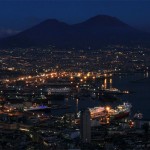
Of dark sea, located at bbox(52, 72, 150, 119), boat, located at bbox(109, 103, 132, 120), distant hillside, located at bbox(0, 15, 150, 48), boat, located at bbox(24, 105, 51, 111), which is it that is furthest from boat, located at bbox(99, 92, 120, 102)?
distant hillside, located at bbox(0, 15, 150, 48)

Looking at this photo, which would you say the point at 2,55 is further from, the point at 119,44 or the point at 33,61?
the point at 119,44

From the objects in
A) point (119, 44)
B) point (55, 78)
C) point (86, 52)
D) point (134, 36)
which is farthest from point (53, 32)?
point (55, 78)

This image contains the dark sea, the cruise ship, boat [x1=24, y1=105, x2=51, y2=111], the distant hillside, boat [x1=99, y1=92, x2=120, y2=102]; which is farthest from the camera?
the distant hillside

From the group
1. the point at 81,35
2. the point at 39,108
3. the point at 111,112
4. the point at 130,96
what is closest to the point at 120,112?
the point at 111,112

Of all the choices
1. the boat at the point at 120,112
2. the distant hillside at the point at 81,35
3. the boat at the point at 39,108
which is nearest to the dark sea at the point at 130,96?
the boat at the point at 120,112

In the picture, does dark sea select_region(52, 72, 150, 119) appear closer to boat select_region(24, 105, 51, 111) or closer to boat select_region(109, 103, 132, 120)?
boat select_region(109, 103, 132, 120)

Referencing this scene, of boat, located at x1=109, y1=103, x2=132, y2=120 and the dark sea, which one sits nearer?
boat, located at x1=109, y1=103, x2=132, y2=120

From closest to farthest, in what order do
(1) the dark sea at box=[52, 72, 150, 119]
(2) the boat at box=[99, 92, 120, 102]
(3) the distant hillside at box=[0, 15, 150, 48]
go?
(1) the dark sea at box=[52, 72, 150, 119]
(2) the boat at box=[99, 92, 120, 102]
(3) the distant hillside at box=[0, 15, 150, 48]
